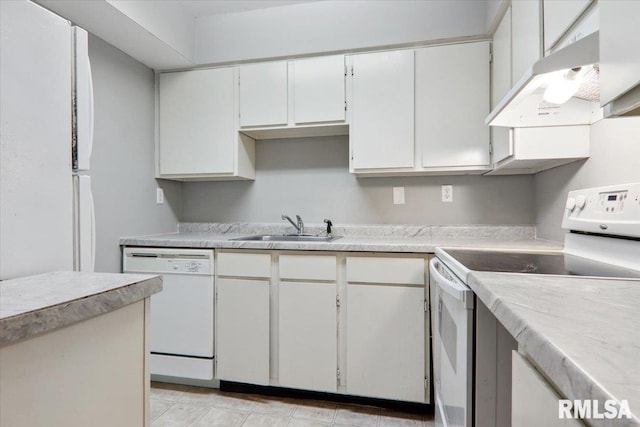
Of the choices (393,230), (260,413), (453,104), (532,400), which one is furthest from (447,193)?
(532,400)

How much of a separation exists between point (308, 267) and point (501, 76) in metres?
1.53

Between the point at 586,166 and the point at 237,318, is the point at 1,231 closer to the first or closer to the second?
the point at 237,318

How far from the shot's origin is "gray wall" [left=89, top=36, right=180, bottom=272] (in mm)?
1951

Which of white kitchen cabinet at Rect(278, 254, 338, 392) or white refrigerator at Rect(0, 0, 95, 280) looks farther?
white kitchen cabinet at Rect(278, 254, 338, 392)

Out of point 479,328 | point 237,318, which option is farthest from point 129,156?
point 479,328

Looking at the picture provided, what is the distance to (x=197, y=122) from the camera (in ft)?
7.77

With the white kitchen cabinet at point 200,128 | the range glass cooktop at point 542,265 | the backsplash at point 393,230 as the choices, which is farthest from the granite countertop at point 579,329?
the white kitchen cabinet at point 200,128

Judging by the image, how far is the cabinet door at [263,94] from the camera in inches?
87.7

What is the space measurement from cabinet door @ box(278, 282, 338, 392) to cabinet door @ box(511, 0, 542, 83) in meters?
1.44

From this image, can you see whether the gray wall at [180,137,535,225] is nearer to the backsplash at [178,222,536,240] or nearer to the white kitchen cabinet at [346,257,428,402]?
the backsplash at [178,222,536,240]

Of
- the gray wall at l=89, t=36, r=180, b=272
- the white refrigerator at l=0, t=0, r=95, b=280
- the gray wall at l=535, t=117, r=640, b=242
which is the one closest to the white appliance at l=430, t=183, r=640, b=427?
the gray wall at l=535, t=117, r=640, b=242

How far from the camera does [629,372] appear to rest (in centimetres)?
34

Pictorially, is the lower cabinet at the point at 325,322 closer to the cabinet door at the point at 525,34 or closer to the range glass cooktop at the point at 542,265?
the range glass cooktop at the point at 542,265

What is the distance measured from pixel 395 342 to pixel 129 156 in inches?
82.5
